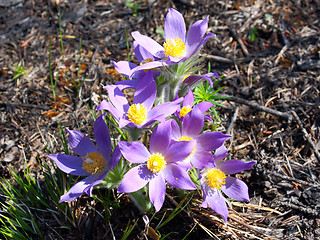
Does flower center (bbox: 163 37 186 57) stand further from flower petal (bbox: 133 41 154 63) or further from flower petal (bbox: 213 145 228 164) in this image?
flower petal (bbox: 213 145 228 164)

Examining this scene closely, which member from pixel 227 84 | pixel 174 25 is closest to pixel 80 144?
pixel 174 25

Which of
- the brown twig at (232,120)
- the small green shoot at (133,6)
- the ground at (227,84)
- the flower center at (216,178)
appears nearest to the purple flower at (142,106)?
the flower center at (216,178)

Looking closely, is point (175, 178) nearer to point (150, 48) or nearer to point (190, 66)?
point (190, 66)

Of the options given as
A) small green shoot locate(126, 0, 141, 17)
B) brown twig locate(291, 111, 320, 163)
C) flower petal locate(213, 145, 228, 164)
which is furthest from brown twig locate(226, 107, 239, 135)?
small green shoot locate(126, 0, 141, 17)

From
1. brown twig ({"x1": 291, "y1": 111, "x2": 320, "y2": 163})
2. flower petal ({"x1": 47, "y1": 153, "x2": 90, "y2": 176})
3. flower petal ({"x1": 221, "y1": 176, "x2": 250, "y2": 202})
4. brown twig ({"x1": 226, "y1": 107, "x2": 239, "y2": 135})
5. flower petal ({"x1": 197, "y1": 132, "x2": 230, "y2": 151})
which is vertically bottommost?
brown twig ({"x1": 291, "y1": 111, "x2": 320, "y2": 163})

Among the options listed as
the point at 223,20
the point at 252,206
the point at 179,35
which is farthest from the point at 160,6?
the point at 252,206
